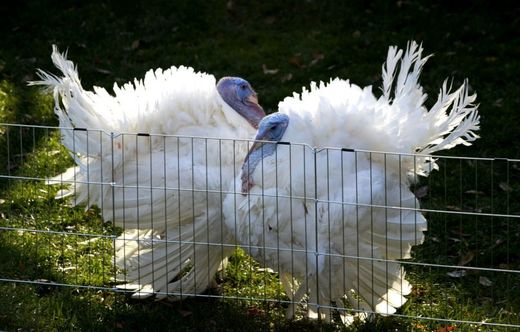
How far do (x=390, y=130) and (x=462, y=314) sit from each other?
105 cm

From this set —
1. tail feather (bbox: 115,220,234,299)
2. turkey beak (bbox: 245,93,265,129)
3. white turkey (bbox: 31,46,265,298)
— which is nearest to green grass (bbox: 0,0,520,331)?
tail feather (bbox: 115,220,234,299)

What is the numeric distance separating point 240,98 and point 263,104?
87.0 inches

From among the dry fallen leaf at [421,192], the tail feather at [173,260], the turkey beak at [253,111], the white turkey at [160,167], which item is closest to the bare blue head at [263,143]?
the white turkey at [160,167]

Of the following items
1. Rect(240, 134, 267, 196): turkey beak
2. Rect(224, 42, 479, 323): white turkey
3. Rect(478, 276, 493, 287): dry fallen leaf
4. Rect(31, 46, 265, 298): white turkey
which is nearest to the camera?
Rect(224, 42, 479, 323): white turkey

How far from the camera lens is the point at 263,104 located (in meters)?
7.84

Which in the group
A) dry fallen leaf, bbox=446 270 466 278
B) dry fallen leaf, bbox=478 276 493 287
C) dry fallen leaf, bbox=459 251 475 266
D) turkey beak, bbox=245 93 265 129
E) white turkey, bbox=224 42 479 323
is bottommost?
dry fallen leaf, bbox=478 276 493 287

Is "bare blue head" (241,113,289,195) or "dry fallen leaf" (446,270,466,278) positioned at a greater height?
"bare blue head" (241,113,289,195)

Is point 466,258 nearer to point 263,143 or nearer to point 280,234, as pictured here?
point 280,234

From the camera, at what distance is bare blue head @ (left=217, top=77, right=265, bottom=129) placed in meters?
5.63

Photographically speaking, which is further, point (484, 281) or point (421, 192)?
point (421, 192)

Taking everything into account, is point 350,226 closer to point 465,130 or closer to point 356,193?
point 356,193

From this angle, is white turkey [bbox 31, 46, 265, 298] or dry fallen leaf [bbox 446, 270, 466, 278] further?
dry fallen leaf [bbox 446, 270, 466, 278]

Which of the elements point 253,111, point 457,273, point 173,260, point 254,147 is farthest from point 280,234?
point 457,273

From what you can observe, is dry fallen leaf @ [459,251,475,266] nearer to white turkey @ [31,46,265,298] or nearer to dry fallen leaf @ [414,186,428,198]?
dry fallen leaf @ [414,186,428,198]
